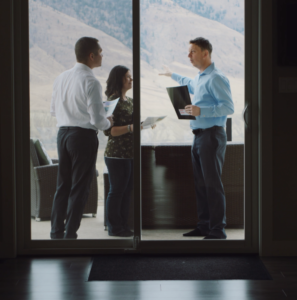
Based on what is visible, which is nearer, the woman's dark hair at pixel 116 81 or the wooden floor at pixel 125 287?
the wooden floor at pixel 125 287

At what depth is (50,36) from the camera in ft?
10.1

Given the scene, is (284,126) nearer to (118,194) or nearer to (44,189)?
(118,194)

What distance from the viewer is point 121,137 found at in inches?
123

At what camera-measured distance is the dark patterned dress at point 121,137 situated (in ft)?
10.2

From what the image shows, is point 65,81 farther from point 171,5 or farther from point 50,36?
point 171,5

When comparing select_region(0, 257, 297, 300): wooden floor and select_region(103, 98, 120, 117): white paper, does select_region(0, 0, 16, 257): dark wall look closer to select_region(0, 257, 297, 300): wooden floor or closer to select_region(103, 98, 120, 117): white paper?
select_region(0, 257, 297, 300): wooden floor

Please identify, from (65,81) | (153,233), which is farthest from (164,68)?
(153,233)

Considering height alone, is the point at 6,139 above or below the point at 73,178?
above

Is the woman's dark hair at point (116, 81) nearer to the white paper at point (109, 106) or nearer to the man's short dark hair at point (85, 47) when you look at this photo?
the white paper at point (109, 106)

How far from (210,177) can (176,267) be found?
0.78 m

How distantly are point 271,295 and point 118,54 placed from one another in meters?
2.07

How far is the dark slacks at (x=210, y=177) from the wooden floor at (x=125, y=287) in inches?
22.8

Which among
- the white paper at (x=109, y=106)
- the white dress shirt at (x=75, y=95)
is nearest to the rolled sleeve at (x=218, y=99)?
the white paper at (x=109, y=106)

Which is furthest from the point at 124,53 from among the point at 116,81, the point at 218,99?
the point at 218,99
